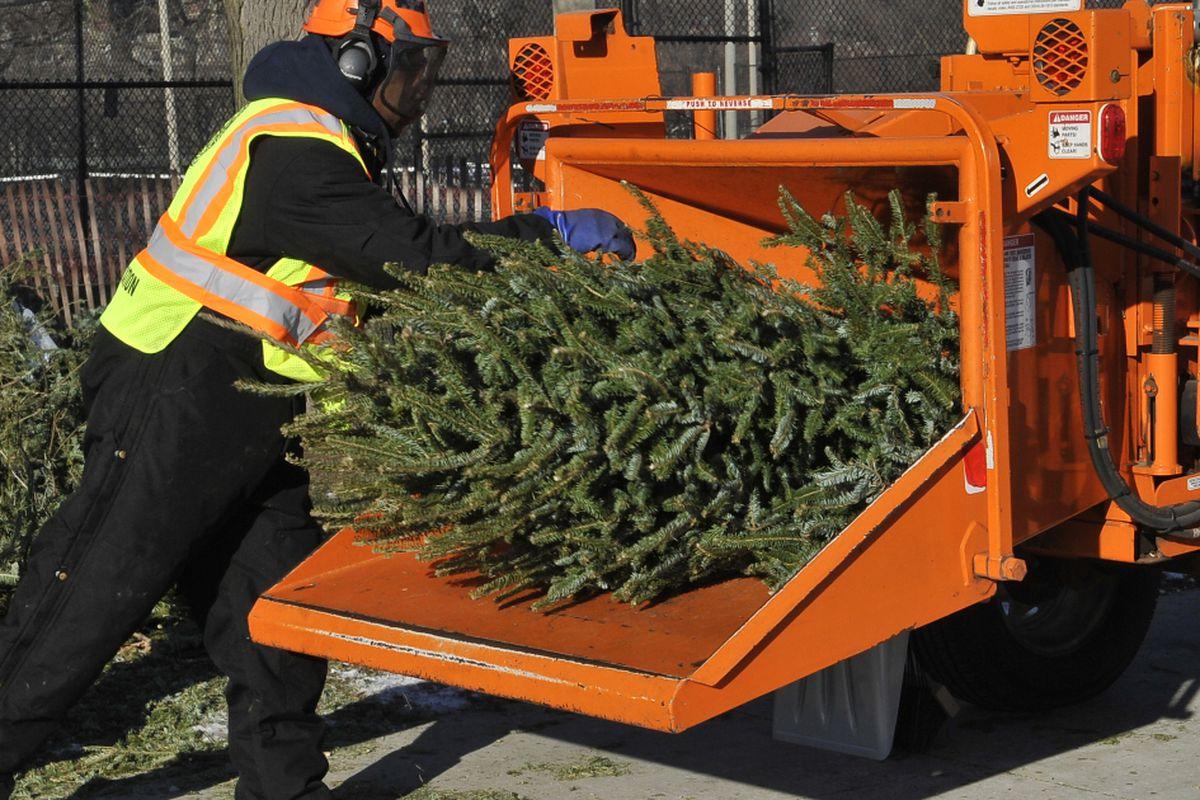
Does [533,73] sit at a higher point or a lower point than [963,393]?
higher

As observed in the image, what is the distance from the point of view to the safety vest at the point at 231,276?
3.59 metres

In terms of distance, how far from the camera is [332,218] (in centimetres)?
350

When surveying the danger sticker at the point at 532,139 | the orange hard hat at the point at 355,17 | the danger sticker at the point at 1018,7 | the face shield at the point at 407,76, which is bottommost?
the danger sticker at the point at 532,139

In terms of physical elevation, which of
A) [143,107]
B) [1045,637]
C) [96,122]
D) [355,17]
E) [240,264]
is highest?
[143,107]

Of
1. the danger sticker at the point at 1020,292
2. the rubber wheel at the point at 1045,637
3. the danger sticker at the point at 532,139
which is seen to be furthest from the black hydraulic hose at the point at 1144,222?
the danger sticker at the point at 532,139

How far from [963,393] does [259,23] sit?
3700mm

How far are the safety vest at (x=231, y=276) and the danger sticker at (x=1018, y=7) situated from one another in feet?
4.47

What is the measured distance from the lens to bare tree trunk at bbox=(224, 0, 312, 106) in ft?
19.8

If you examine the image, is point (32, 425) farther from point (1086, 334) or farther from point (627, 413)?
point (1086, 334)

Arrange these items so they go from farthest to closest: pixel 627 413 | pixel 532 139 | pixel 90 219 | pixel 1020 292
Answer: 1. pixel 90 219
2. pixel 532 139
3. pixel 1020 292
4. pixel 627 413

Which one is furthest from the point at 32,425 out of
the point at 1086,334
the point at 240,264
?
the point at 1086,334

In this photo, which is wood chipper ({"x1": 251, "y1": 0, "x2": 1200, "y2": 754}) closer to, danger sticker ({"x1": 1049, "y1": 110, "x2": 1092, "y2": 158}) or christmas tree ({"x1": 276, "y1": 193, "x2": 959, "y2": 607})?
danger sticker ({"x1": 1049, "y1": 110, "x2": 1092, "y2": 158})

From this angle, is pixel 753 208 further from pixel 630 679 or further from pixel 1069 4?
pixel 630 679

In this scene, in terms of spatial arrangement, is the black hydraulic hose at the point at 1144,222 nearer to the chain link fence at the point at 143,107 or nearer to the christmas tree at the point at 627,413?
the christmas tree at the point at 627,413
